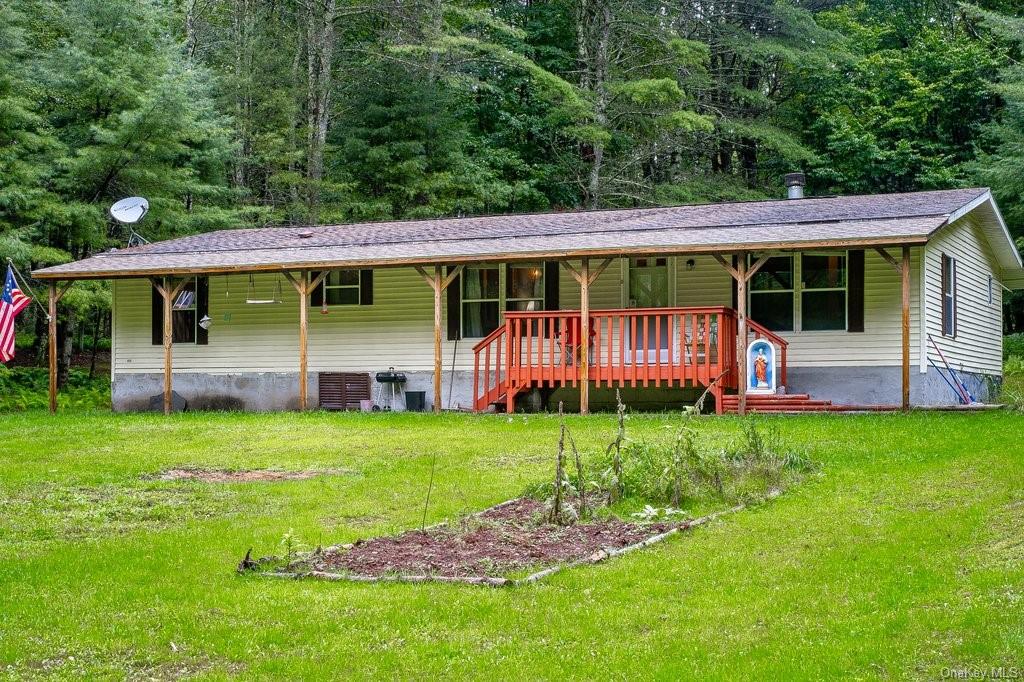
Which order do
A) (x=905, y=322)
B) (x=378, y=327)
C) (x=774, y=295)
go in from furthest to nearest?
(x=378, y=327)
(x=774, y=295)
(x=905, y=322)

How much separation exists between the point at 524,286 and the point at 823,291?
501cm

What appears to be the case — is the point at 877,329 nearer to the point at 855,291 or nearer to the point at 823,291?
the point at 855,291

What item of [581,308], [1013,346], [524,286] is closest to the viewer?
[581,308]

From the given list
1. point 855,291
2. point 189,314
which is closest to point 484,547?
point 855,291

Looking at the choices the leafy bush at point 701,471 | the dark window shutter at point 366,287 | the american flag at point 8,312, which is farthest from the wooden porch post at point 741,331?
the american flag at point 8,312

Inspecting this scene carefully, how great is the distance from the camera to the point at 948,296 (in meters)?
19.3

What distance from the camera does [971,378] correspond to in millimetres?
20094

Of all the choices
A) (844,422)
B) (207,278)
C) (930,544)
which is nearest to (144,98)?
(207,278)

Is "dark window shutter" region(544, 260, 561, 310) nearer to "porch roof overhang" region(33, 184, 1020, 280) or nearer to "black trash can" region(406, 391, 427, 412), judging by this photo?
"porch roof overhang" region(33, 184, 1020, 280)

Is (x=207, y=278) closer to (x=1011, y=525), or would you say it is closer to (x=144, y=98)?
(x=144, y=98)

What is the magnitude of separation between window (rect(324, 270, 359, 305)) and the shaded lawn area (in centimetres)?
893

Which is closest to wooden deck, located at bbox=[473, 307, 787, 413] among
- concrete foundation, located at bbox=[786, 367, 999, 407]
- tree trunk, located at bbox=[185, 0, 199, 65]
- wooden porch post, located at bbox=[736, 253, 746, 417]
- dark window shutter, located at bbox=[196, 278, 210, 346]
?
wooden porch post, located at bbox=[736, 253, 746, 417]

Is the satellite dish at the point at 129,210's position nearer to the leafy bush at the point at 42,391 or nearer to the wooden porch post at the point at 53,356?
the wooden porch post at the point at 53,356

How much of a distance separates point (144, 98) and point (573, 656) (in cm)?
2142
